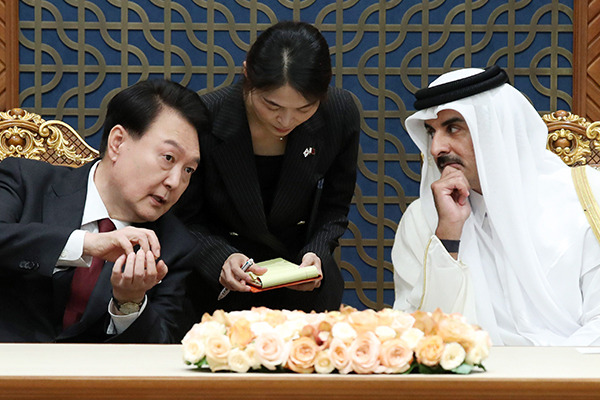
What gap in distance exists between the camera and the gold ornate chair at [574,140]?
3.11m

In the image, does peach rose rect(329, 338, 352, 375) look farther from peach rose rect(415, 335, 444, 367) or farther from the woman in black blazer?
the woman in black blazer

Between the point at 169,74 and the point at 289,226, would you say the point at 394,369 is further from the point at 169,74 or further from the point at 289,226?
the point at 169,74

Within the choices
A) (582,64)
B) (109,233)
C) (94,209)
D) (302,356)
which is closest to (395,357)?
(302,356)

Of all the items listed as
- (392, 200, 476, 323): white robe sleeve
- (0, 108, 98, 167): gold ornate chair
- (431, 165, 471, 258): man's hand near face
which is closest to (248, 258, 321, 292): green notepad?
(392, 200, 476, 323): white robe sleeve

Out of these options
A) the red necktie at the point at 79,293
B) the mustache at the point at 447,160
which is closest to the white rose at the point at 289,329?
the red necktie at the point at 79,293

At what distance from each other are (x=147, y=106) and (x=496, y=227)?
4.14 ft

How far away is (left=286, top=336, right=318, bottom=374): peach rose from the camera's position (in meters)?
1.29

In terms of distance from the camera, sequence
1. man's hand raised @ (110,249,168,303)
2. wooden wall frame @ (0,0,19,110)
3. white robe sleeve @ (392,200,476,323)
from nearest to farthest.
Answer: man's hand raised @ (110,249,168,303) → white robe sleeve @ (392,200,476,323) → wooden wall frame @ (0,0,19,110)

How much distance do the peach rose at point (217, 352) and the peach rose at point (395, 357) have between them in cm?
26

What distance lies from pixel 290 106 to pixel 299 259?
59cm

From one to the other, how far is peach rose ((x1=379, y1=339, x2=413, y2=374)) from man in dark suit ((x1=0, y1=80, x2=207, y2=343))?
3.00 feet

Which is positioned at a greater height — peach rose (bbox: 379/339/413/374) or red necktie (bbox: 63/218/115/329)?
peach rose (bbox: 379/339/413/374)

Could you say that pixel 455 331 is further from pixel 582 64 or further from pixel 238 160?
pixel 582 64

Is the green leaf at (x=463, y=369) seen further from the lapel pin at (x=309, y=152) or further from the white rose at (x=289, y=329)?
the lapel pin at (x=309, y=152)
